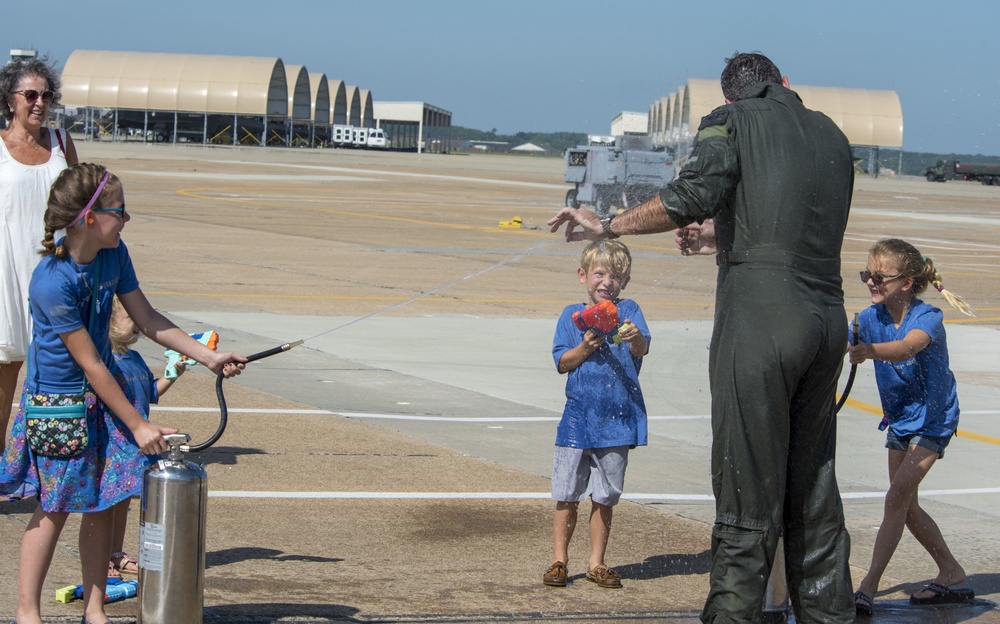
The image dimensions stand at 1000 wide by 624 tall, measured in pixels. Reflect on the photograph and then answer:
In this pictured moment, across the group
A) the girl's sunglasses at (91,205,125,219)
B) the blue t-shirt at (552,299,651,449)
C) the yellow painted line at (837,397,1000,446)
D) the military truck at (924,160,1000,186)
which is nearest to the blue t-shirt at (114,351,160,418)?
the girl's sunglasses at (91,205,125,219)

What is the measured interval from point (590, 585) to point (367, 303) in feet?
29.3

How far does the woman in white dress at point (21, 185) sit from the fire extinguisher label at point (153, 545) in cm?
182

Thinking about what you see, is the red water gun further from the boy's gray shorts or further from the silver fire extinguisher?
the silver fire extinguisher

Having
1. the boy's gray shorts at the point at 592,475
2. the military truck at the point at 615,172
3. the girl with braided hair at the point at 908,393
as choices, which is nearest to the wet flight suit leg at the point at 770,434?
the girl with braided hair at the point at 908,393

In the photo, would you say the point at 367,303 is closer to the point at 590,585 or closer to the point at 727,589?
the point at 590,585

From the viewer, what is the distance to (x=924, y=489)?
7.09m

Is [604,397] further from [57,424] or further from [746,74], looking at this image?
[57,424]

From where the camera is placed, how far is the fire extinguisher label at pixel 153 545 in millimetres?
4070

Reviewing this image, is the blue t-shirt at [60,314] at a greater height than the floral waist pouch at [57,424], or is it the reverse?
the blue t-shirt at [60,314]

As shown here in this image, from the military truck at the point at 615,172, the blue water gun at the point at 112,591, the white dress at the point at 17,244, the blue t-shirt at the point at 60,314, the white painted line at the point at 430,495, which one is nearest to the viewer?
the blue t-shirt at the point at 60,314

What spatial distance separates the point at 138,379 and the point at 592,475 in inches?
79.4

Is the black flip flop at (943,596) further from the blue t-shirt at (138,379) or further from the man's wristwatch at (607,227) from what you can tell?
the blue t-shirt at (138,379)

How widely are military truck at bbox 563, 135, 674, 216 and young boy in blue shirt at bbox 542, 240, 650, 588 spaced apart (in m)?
23.3

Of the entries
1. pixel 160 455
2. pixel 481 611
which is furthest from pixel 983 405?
pixel 160 455
